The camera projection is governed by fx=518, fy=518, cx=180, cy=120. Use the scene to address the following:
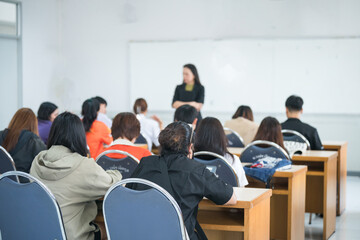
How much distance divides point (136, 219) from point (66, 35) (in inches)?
296

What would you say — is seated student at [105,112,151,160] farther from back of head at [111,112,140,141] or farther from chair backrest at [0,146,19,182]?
chair backrest at [0,146,19,182]

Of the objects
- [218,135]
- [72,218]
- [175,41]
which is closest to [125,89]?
[175,41]

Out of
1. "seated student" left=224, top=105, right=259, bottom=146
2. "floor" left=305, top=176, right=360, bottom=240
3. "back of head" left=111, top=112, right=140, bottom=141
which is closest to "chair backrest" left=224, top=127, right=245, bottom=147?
"seated student" left=224, top=105, right=259, bottom=146

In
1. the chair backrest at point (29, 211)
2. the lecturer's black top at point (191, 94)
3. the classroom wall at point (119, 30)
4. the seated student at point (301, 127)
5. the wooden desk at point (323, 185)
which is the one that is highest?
the classroom wall at point (119, 30)

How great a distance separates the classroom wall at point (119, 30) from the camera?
7656 millimetres

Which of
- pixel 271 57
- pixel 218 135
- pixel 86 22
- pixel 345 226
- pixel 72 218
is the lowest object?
pixel 345 226

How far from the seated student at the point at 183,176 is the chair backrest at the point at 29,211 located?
1.23ft

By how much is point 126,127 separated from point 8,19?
5214 mm

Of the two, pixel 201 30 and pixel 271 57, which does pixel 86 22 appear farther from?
pixel 271 57

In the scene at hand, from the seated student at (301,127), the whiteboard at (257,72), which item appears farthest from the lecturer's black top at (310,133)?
the whiteboard at (257,72)

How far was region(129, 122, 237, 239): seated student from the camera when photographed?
7.35 ft

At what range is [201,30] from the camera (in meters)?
8.22

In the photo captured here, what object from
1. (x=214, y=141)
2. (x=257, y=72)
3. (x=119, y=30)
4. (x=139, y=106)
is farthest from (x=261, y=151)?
(x=119, y=30)

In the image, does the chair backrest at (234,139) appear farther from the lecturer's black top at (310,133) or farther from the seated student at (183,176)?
the seated student at (183,176)
